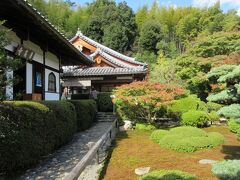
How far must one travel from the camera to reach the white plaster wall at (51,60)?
12969mm

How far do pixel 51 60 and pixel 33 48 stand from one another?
218 cm

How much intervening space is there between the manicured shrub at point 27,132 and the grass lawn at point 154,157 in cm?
183

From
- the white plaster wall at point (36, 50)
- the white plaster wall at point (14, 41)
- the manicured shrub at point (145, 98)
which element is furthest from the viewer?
the manicured shrub at point (145, 98)

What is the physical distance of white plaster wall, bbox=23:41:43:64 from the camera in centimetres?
1094

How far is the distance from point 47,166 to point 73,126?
396cm

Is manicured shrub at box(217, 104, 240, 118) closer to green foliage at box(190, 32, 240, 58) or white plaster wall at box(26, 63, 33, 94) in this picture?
white plaster wall at box(26, 63, 33, 94)

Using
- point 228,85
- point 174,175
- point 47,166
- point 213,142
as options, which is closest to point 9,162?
point 47,166

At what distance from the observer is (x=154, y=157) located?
934cm

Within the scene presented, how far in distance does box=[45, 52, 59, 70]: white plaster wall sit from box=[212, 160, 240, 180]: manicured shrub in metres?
9.65

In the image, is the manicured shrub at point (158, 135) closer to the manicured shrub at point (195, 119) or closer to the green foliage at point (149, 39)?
the manicured shrub at point (195, 119)

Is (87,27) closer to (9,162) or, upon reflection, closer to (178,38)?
(178,38)

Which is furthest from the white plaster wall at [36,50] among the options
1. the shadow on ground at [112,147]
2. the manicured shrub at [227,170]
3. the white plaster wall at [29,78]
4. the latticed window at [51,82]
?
the manicured shrub at [227,170]

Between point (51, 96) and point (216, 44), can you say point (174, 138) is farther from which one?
point (216, 44)

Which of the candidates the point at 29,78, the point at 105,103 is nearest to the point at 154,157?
the point at 29,78
